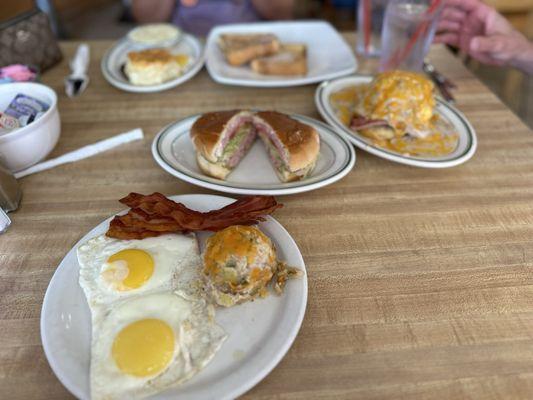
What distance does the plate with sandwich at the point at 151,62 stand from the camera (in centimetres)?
222

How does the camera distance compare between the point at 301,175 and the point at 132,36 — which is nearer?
the point at 301,175

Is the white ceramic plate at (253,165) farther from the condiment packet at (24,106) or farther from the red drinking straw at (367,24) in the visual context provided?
the red drinking straw at (367,24)

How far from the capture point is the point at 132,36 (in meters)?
2.56

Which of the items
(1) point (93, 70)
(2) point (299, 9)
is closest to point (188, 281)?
(1) point (93, 70)

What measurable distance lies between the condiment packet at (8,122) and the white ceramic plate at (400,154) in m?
1.31

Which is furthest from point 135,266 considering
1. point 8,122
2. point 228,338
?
point 8,122

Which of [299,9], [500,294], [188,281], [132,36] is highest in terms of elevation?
[132,36]

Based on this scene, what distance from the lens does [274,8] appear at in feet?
11.3

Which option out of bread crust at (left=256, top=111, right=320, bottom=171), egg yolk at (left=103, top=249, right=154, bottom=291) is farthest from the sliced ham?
egg yolk at (left=103, top=249, right=154, bottom=291)

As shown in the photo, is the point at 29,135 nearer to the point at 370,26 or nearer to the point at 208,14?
the point at 370,26

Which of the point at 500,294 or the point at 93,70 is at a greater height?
the point at 93,70

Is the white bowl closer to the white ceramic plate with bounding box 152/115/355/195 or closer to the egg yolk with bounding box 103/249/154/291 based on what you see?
the white ceramic plate with bounding box 152/115/355/195

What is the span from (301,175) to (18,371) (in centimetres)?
111

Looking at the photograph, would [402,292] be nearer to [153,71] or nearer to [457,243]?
[457,243]
